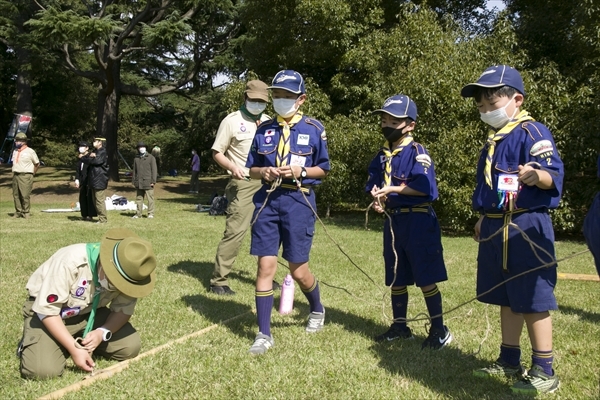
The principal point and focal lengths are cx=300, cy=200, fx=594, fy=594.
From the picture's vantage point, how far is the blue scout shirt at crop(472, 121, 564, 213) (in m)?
3.61

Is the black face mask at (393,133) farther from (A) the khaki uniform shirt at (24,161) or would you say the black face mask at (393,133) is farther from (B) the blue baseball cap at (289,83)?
(A) the khaki uniform shirt at (24,161)

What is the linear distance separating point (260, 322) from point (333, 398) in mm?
1213

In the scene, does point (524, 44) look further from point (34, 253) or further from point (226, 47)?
point (226, 47)

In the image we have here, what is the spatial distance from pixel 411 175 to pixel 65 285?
2.68 m

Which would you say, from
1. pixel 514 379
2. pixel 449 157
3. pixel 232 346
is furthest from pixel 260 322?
pixel 449 157

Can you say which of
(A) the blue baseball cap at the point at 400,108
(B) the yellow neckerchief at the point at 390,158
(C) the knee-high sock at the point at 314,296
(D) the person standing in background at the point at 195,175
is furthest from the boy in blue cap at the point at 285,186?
(D) the person standing in background at the point at 195,175

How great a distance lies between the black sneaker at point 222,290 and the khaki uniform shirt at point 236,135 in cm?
135

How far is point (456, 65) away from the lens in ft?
44.9

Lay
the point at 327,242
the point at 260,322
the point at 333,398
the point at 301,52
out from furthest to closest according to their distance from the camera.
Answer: the point at 301,52
the point at 327,242
the point at 260,322
the point at 333,398

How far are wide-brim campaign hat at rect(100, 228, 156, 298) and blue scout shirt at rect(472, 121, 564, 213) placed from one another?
90.8 inches

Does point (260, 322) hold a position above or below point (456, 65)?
below

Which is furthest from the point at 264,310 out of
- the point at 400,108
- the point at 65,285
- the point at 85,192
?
the point at 85,192

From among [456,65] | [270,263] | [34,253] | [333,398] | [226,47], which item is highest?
[226,47]

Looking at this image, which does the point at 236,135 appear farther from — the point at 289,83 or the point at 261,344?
the point at 261,344
